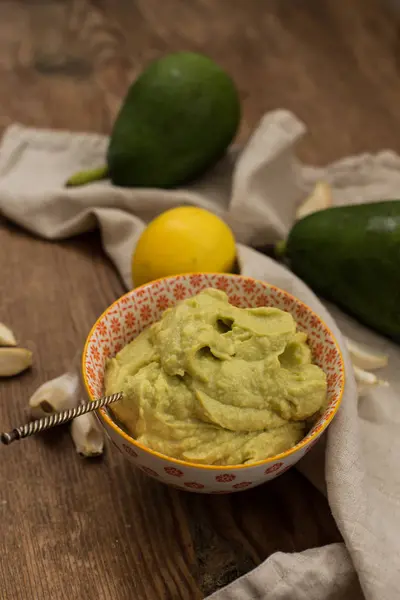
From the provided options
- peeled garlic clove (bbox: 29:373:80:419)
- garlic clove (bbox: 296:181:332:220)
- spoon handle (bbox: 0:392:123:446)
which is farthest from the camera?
garlic clove (bbox: 296:181:332:220)

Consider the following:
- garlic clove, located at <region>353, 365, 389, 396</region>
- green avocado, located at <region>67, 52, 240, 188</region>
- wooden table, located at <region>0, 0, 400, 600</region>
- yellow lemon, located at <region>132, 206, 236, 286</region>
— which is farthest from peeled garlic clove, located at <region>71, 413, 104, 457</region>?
green avocado, located at <region>67, 52, 240, 188</region>

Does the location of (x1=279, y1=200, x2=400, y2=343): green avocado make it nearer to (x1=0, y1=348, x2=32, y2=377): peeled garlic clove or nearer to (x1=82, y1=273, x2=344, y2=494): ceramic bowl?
(x1=82, y1=273, x2=344, y2=494): ceramic bowl

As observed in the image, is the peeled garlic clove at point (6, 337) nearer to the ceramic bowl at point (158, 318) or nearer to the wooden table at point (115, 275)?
the wooden table at point (115, 275)

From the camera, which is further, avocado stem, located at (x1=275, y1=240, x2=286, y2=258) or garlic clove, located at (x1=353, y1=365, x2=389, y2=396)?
avocado stem, located at (x1=275, y1=240, x2=286, y2=258)

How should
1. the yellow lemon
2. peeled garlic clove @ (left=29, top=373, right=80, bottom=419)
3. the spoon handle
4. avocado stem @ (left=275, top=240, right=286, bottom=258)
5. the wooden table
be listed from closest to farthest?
the spoon handle, the wooden table, peeled garlic clove @ (left=29, top=373, right=80, bottom=419), the yellow lemon, avocado stem @ (left=275, top=240, right=286, bottom=258)

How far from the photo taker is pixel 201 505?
80cm

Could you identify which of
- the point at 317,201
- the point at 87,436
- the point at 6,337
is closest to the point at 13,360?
the point at 6,337

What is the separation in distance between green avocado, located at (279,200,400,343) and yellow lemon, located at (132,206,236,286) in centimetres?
14

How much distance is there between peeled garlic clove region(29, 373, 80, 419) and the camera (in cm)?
87

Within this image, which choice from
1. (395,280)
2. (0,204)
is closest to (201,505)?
(395,280)

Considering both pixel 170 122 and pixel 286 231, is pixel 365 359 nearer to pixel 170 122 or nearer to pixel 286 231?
pixel 286 231

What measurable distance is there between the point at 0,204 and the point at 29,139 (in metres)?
0.22

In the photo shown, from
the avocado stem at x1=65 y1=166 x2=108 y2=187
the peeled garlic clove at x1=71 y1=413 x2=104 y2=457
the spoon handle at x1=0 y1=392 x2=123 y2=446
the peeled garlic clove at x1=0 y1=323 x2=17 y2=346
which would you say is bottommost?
the peeled garlic clove at x1=0 y1=323 x2=17 y2=346

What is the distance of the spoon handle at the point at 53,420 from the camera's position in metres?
0.62
